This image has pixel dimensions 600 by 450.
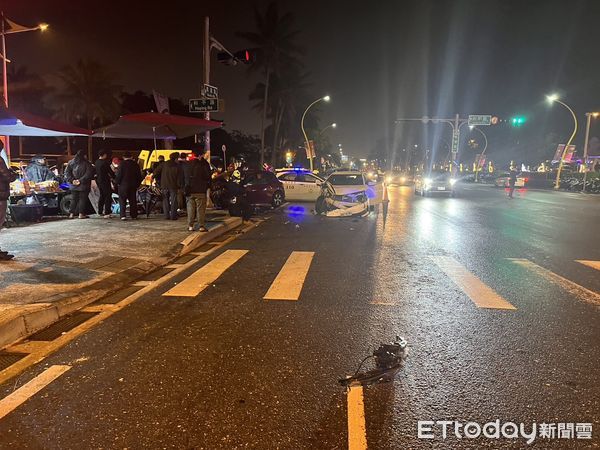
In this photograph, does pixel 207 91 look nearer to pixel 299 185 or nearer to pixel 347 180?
pixel 347 180

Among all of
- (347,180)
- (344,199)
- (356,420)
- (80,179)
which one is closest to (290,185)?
(347,180)

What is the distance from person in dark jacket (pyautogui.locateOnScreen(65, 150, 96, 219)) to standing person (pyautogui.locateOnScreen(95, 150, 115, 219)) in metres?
0.21

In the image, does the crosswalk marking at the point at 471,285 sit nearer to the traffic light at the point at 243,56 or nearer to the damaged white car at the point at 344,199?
the damaged white car at the point at 344,199

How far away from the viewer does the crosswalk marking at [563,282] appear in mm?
6582

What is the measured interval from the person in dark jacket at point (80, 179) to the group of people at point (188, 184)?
5.84 feet

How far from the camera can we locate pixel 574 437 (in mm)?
3201

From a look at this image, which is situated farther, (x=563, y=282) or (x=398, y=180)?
(x=398, y=180)

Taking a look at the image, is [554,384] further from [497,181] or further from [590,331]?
[497,181]

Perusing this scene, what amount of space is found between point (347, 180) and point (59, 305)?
12843mm

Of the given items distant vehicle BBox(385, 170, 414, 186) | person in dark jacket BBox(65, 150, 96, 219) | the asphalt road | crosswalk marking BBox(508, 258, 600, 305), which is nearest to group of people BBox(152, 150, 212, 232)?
person in dark jacket BBox(65, 150, 96, 219)

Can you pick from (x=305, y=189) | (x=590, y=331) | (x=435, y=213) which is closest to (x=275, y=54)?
(x=305, y=189)

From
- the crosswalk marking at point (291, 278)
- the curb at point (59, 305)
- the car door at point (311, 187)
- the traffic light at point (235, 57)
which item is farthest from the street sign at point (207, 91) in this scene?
the crosswalk marking at point (291, 278)

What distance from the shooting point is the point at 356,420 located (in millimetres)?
3379

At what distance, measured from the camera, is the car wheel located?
62.7 feet
